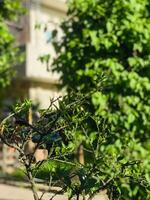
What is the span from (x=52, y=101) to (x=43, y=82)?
21913 mm

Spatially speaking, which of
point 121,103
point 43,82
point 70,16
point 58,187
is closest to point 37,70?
point 43,82

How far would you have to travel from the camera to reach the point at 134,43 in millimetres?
7863

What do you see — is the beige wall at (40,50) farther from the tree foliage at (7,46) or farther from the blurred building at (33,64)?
the tree foliage at (7,46)

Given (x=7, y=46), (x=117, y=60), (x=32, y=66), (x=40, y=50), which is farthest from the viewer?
(x=40, y=50)

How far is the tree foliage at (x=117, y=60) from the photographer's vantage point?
7.62 meters

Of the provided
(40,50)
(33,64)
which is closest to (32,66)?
(33,64)

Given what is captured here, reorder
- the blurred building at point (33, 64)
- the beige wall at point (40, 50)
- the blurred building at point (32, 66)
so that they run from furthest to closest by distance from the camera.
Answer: the blurred building at point (33, 64), the blurred building at point (32, 66), the beige wall at point (40, 50)

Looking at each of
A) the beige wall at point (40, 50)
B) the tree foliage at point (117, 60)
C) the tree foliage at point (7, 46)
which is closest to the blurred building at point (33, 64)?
the beige wall at point (40, 50)

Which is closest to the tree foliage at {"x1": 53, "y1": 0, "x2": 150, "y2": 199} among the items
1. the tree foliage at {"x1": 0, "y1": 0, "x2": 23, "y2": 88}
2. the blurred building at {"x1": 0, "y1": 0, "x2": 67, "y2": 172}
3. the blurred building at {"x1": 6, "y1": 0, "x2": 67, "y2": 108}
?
the tree foliage at {"x1": 0, "y1": 0, "x2": 23, "y2": 88}

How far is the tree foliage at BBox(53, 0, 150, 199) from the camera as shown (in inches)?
300

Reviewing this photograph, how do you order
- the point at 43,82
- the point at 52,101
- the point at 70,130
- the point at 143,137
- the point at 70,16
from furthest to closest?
the point at 43,82, the point at 70,16, the point at 143,137, the point at 70,130, the point at 52,101

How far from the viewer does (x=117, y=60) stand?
811 cm

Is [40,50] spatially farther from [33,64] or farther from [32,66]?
[32,66]

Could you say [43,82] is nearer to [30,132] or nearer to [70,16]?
[70,16]
